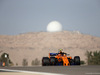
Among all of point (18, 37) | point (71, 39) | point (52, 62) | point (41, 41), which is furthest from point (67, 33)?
point (52, 62)

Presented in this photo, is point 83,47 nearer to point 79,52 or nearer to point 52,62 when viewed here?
point 79,52

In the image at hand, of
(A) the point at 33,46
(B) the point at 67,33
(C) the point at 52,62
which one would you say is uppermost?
(B) the point at 67,33

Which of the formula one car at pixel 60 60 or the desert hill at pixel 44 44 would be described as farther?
the desert hill at pixel 44 44

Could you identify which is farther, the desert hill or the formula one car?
the desert hill

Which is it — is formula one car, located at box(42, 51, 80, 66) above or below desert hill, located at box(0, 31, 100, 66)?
below

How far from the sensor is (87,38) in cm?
14312

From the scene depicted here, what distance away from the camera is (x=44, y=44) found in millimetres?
133875

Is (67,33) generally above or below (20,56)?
above

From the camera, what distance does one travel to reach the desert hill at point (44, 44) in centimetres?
11794

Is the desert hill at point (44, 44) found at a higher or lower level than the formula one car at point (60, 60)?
higher

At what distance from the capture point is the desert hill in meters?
118

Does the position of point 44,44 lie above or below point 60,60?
above

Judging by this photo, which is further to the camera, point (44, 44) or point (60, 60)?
point (44, 44)

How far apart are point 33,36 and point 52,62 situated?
393 feet
